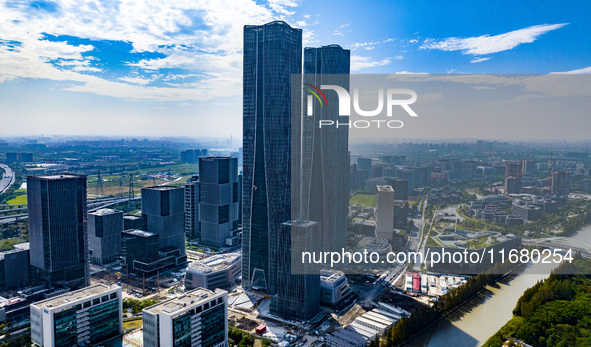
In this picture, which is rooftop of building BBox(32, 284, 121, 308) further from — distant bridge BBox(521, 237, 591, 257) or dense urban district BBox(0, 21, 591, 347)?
distant bridge BBox(521, 237, 591, 257)

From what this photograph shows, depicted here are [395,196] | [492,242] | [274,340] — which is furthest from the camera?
[395,196]

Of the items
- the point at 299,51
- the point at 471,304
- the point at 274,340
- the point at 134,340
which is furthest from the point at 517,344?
the point at 299,51

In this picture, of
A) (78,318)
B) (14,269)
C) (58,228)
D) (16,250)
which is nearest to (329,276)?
(78,318)

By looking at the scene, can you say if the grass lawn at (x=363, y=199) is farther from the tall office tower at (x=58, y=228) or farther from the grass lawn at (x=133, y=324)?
the tall office tower at (x=58, y=228)

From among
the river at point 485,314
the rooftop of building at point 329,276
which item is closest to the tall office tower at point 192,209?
the rooftop of building at point 329,276

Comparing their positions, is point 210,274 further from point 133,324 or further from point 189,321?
point 189,321

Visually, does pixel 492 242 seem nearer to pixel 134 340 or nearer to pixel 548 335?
pixel 548 335
